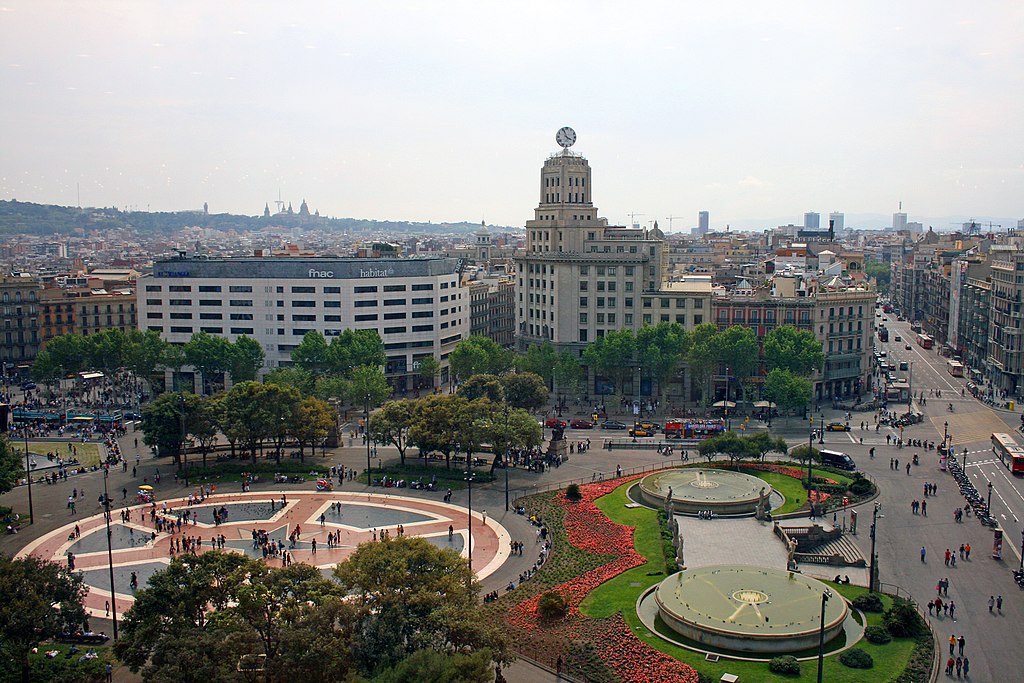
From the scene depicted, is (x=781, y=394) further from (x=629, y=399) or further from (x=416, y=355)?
(x=416, y=355)

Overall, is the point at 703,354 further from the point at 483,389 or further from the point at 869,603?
the point at 869,603

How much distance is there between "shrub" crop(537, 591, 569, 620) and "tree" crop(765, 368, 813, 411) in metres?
55.5

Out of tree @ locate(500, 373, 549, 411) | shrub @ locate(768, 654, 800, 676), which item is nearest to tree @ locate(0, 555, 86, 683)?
shrub @ locate(768, 654, 800, 676)

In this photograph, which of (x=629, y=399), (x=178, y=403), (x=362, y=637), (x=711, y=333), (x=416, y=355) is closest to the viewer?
(x=362, y=637)

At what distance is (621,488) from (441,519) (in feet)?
51.5

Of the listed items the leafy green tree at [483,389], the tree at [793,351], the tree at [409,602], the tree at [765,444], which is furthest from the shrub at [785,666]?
the tree at [793,351]

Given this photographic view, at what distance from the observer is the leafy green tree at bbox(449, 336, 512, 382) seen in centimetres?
10862

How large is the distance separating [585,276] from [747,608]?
75153mm

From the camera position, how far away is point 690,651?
44000 millimetres

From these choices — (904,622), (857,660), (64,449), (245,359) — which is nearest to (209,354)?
(245,359)

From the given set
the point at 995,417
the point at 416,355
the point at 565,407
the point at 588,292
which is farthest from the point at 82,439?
the point at 995,417

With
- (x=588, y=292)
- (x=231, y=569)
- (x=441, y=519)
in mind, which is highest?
(x=588, y=292)

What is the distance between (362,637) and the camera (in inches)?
1502

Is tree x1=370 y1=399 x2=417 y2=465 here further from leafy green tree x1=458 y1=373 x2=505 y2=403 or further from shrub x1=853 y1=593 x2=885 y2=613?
shrub x1=853 y1=593 x2=885 y2=613
